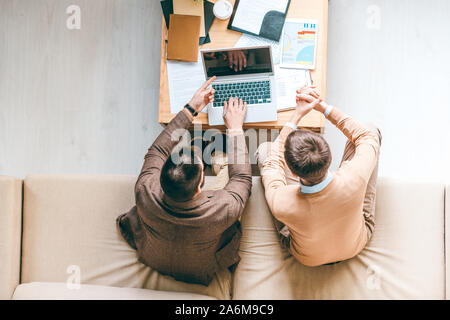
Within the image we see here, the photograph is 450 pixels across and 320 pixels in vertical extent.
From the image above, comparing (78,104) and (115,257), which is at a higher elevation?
(78,104)

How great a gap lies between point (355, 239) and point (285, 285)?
14.2 inches

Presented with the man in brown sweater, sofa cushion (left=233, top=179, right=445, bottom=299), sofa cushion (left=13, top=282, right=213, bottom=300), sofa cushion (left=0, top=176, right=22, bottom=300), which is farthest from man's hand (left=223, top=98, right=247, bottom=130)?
sofa cushion (left=0, top=176, right=22, bottom=300)

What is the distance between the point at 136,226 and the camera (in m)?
1.43

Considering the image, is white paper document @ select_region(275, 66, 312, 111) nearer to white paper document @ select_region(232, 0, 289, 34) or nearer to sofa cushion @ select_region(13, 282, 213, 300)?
white paper document @ select_region(232, 0, 289, 34)

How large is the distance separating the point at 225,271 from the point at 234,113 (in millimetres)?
699

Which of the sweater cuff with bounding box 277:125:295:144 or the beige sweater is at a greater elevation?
the sweater cuff with bounding box 277:125:295:144

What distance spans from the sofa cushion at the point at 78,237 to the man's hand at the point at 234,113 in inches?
23.8

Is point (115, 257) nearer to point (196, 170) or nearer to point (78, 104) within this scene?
point (196, 170)

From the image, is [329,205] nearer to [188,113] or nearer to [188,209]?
[188,209]

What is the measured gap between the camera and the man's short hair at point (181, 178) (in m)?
1.07

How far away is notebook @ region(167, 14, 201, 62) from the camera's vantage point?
4.96ft

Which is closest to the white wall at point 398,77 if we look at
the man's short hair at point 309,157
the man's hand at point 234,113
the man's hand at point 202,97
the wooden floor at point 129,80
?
the wooden floor at point 129,80

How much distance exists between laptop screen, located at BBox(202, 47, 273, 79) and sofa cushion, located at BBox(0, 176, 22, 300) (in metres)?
1.00
